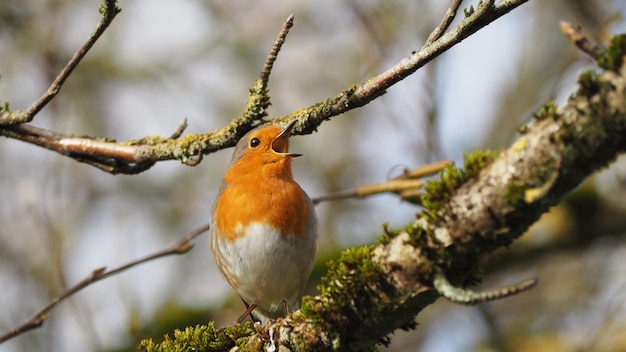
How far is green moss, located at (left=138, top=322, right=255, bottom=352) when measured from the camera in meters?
3.06

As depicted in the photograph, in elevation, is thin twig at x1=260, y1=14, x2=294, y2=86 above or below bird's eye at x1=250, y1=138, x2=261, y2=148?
below

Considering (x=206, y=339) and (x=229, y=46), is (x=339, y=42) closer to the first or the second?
(x=229, y=46)

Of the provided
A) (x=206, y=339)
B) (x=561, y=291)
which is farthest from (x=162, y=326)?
(x=561, y=291)

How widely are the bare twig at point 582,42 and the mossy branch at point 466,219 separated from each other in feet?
0.42

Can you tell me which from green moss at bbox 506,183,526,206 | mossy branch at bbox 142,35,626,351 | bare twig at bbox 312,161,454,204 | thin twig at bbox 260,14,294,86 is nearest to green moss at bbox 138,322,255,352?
mossy branch at bbox 142,35,626,351

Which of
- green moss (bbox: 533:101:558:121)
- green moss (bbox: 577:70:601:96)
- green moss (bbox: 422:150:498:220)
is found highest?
green moss (bbox: 422:150:498:220)

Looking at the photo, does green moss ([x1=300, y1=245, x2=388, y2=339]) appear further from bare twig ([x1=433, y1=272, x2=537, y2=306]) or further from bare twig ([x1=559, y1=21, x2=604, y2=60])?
bare twig ([x1=559, y1=21, x2=604, y2=60])

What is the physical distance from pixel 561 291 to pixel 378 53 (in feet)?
11.5

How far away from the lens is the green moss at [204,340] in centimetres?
306

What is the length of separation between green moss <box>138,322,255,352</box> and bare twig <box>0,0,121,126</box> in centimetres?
129

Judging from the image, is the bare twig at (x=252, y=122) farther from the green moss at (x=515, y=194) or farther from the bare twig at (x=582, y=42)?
the green moss at (x=515, y=194)

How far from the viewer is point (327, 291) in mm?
2451

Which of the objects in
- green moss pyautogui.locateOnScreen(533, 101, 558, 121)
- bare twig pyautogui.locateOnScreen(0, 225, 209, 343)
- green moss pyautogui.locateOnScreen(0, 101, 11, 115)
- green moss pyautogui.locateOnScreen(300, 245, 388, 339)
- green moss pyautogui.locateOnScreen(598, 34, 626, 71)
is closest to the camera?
green moss pyautogui.locateOnScreen(598, 34, 626, 71)

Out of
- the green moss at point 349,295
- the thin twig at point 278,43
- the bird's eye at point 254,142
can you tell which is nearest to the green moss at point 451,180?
the green moss at point 349,295
